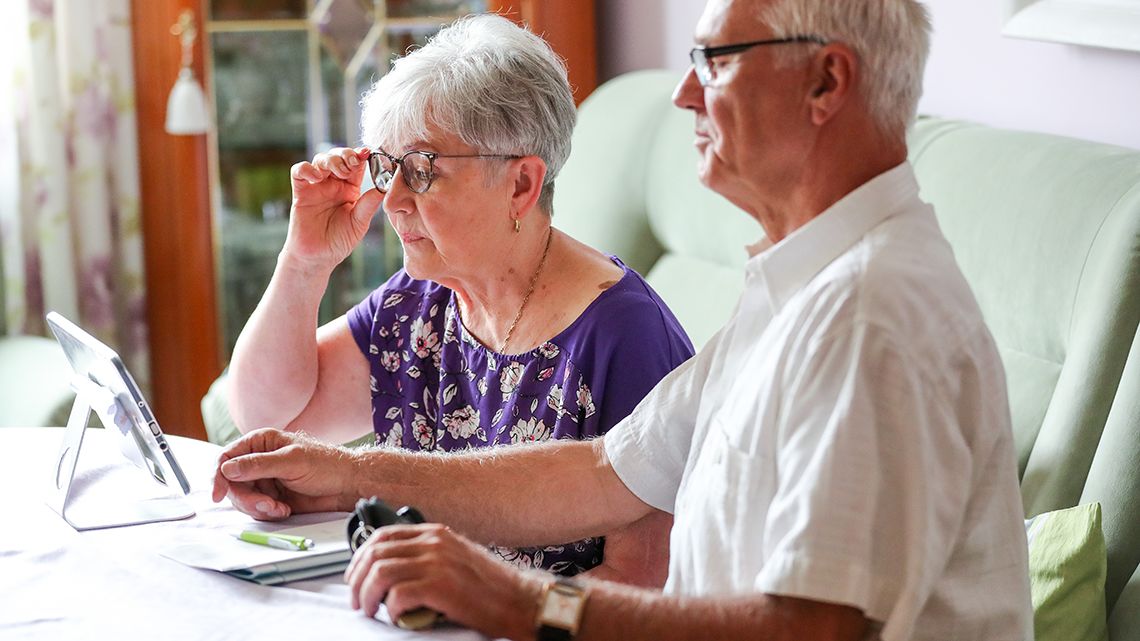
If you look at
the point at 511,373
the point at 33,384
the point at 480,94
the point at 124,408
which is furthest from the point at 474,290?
the point at 33,384

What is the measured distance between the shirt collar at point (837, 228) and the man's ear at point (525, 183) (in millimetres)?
658

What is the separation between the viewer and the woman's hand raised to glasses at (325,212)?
6.20 ft

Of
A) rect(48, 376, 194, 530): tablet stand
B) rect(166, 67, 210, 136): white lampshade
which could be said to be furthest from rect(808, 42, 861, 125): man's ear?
rect(166, 67, 210, 136): white lampshade

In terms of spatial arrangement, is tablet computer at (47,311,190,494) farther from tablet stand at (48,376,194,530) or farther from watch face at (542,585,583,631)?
watch face at (542,585,583,631)

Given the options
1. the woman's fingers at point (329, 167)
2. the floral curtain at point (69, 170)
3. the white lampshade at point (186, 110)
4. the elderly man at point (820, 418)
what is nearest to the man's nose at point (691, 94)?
the elderly man at point (820, 418)

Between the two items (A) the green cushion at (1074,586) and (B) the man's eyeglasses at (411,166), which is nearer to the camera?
(A) the green cushion at (1074,586)

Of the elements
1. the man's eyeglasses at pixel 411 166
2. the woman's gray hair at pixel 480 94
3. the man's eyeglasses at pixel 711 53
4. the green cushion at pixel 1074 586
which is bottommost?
the green cushion at pixel 1074 586

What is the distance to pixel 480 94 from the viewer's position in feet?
5.53

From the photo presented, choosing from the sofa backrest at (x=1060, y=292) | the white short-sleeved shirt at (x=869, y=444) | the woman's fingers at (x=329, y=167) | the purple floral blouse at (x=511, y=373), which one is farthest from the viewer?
the woman's fingers at (x=329, y=167)

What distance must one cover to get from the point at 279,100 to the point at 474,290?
2.00 metres

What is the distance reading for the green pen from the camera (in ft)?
4.15

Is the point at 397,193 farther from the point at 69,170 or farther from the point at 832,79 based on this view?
the point at 69,170

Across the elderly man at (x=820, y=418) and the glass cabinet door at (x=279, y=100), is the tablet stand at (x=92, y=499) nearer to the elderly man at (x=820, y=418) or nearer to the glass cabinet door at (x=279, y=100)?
the elderly man at (x=820, y=418)

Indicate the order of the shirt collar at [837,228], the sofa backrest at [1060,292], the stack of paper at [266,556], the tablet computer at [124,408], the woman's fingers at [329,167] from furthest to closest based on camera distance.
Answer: the woman's fingers at [329,167]
the sofa backrest at [1060,292]
the tablet computer at [124,408]
the stack of paper at [266,556]
the shirt collar at [837,228]
